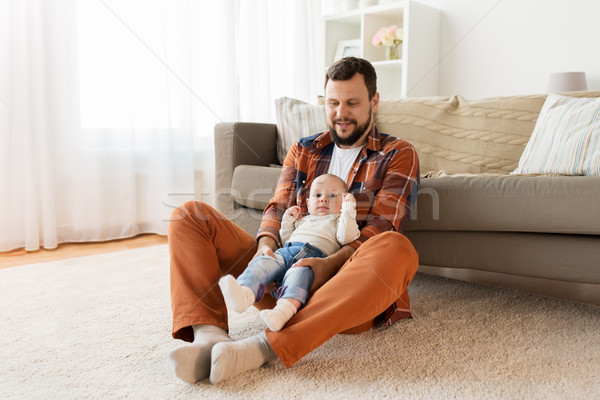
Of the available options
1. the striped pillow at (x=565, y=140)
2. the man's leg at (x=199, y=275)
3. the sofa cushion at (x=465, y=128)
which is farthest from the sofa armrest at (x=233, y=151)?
the striped pillow at (x=565, y=140)

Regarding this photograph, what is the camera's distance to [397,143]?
159 centimetres

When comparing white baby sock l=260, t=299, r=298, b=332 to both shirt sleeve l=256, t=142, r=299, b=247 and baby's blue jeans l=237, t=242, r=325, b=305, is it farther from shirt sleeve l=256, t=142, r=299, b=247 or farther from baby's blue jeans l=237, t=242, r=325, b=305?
shirt sleeve l=256, t=142, r=299, b=247

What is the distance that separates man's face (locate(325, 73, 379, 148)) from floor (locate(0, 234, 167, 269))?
160cm

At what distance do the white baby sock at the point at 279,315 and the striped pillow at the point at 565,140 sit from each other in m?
1.24

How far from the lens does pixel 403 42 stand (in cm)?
333

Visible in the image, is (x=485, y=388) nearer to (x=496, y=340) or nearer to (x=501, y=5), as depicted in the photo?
(x=496, y=340)

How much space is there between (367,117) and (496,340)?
0.76m

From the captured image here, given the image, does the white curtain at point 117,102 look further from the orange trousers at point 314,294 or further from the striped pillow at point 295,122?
the orange trousers at point 314,294

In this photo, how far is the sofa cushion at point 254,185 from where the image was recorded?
7.14 ft

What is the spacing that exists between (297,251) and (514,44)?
8.04 ft

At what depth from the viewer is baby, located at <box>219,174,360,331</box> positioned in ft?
3.76

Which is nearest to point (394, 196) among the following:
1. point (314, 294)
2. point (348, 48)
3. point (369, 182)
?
point (369, 182)

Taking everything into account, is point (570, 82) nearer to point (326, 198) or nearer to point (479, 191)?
point (479, 191)

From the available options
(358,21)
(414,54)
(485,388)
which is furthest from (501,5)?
(485,388)
